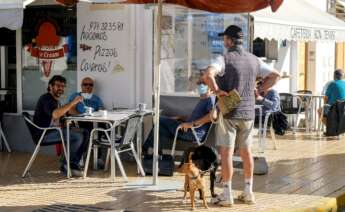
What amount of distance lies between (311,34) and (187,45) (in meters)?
2.27

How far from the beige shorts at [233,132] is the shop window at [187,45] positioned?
2952 millimetres

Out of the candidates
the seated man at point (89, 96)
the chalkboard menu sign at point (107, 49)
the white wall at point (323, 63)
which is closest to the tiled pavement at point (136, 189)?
the seated man at point (89, 96)

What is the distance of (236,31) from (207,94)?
1.77m

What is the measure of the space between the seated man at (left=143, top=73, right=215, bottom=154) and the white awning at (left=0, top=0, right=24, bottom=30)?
2285 millimetres

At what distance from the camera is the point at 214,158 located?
23.7 ft

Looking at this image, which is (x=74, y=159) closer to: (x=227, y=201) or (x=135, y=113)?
(x=135, y=113)

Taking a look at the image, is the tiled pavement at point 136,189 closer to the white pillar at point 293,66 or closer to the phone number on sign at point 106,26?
the phone number on sign at point 106,26

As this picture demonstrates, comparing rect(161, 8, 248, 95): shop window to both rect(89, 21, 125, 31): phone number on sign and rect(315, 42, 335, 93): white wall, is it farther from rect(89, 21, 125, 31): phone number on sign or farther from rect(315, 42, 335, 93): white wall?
rect(315, 42, 335, 93): white wall

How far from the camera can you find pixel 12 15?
8.20 metres

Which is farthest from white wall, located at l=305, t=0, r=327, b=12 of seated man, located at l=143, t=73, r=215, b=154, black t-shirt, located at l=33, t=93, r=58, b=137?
black t-shirt, located at l=33, t=93, r=58, b=137

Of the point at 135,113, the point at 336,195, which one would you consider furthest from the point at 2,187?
the point at 336,195

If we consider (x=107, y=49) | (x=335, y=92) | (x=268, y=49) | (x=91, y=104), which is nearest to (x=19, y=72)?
(x=107, y=49)

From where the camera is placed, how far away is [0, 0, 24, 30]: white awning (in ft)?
26.8

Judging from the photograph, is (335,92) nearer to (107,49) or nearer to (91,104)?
(107,49)
